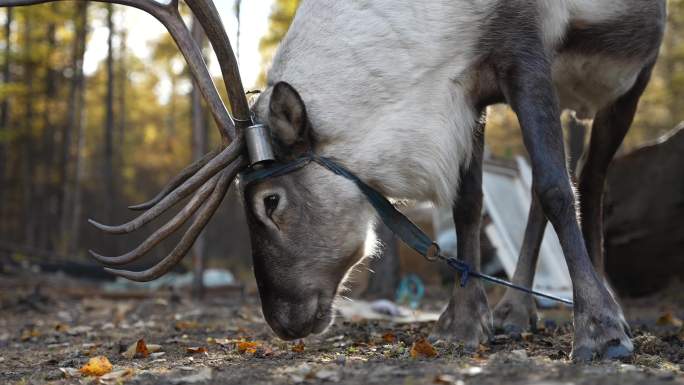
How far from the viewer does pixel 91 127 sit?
26781mm

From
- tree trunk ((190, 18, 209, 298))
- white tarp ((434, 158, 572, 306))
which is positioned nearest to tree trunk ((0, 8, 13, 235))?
tree trunk ((190, 18, 209, 298))

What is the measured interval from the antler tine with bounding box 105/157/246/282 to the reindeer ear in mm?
224

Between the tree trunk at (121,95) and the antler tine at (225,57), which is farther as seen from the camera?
the tree trunk at (121,95)

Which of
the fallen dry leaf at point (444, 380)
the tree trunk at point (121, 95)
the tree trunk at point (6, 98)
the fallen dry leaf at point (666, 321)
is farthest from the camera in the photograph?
the tree trunk at point (121, 95)

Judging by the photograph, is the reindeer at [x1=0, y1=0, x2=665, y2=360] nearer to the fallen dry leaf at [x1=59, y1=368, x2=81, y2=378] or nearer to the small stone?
the small stone

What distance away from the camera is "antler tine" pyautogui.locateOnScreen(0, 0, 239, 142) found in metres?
3.23

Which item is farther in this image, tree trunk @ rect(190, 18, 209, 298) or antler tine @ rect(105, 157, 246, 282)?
tree trunk @ rect(190, 18, 209, 298)

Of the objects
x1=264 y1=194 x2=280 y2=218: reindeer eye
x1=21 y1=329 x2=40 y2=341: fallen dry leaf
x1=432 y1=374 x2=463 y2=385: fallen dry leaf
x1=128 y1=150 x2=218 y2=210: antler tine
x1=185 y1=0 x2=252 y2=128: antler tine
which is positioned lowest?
x1=21 y1=329 x2=40 y2=341: fallen dry leaf

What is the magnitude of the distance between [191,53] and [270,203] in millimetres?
740

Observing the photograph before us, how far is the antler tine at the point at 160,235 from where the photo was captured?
9.50 ft

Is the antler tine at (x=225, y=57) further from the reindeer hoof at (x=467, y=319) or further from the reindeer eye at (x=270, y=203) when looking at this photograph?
the reindeer hoof at (x=467, y=319)

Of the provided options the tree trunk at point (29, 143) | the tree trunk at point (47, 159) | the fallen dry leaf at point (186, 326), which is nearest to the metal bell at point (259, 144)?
the fallen dry leaf at point (186, 326)

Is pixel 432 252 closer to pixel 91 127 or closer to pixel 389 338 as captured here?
pixel 389 338

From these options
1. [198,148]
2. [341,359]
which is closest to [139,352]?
[341,359]
